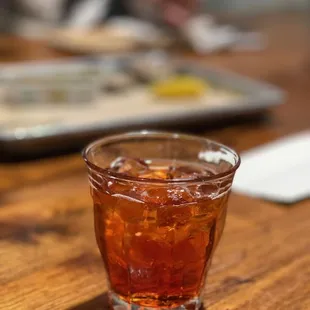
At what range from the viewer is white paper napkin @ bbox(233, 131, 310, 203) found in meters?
0.84

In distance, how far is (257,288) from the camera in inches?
23.5

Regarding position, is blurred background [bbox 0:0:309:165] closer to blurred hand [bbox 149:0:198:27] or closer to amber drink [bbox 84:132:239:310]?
blurred hand [bbox 149:0:198:27]

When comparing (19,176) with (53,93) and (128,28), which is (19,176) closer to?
(53,93)

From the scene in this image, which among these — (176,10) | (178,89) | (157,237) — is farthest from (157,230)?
(176,10)

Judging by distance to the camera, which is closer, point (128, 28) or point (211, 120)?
point (211, 120)

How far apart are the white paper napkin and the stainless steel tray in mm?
153

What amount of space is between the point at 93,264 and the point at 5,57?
1213 millimetres

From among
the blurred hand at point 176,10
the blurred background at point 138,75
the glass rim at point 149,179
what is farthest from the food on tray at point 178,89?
the blurred hand at point 176,10

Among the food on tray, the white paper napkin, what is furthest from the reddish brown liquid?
the food on tray

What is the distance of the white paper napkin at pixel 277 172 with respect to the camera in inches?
32.9

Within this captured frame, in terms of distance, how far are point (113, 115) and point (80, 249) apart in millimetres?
497

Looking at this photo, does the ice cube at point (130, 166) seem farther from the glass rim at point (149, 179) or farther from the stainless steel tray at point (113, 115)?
the stainless steel tray at point (113, 115)

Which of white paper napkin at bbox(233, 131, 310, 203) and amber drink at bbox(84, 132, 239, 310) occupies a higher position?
amber drink at bbox(84, 132, 239, 310)

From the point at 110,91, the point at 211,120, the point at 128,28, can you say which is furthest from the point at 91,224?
the point at 128,28
